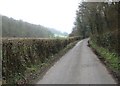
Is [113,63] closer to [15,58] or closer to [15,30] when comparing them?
[15,58]

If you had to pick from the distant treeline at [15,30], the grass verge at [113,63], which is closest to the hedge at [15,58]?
the grass verge at [113,63]

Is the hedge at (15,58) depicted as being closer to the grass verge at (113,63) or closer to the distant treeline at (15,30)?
the grass verge at (113,63)

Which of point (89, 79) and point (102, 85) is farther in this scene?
point (89, 79)

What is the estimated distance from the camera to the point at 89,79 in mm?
15094

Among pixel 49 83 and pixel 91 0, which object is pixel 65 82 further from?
pixel 91 0

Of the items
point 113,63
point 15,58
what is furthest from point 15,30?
point 15,58

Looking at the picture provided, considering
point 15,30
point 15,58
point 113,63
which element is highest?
point 15,30

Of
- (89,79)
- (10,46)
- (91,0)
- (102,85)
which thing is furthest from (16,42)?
(91,0)

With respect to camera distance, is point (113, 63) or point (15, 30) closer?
point (113, 63)

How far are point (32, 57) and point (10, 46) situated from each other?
19.4ft

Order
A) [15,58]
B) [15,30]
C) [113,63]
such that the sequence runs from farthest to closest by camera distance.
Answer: [15,30], [113,63], [15,58]

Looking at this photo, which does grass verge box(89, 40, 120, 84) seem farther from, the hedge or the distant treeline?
the distant treeline

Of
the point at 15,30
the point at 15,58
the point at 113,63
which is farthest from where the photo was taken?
the point at 15,30

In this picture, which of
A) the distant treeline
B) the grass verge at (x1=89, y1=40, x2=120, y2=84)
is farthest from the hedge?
the distant treeline
